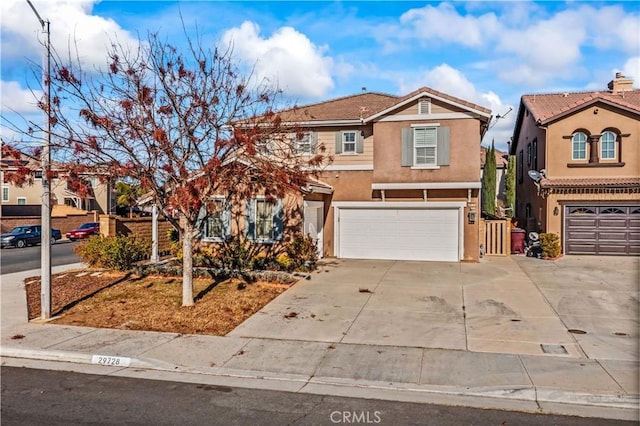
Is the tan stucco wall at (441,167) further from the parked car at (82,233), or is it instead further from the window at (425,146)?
the parked car at (82,233)

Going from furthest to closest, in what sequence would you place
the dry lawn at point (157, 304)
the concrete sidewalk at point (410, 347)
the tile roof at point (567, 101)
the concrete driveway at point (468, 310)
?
the tile roof at point (567, 101) → the dry lawn at point (157, 304) → the concrete driveway at point (468, 310) → the concrete sidewalk at point (410, 347)

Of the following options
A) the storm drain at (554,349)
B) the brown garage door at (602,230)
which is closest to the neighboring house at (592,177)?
the brown garage door at (602,230)

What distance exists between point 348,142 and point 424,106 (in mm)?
3268

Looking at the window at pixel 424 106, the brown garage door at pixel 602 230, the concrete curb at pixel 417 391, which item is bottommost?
the concrete curb at pixel 417 391

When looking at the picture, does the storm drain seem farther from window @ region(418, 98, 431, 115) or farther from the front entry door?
window @ region(418, 98, 431, 115)

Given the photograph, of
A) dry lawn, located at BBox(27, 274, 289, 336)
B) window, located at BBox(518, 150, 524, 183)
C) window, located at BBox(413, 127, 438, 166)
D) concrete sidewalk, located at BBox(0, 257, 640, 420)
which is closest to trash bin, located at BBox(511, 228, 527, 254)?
window, located at BBox(413, 127, 438, 166)

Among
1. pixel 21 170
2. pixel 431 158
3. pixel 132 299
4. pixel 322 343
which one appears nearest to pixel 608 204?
pixel 431 158

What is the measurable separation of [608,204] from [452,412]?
17158mm

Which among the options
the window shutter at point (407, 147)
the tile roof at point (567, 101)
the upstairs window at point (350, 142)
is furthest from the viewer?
the tile roof at point (567, 101)

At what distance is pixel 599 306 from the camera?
1176 centimetres

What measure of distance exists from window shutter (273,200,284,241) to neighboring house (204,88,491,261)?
0.11 ft

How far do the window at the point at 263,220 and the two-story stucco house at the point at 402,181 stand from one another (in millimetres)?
1086

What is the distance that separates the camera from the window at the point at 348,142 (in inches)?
794

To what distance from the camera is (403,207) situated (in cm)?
1953
